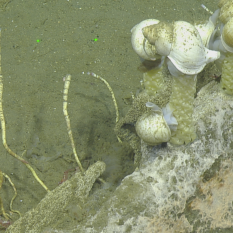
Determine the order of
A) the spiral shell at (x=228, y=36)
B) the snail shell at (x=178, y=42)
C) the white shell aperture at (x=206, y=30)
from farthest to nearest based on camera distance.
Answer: the white shell aperture at (x=206, y=30), the spiral shell at (x=228, y=36), the snail shell at (x=178, y=42)

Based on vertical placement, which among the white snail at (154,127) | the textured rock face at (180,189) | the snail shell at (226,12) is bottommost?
the textured rock face at (180,189)

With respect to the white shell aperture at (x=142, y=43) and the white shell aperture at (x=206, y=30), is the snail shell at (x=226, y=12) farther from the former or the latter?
the white shell aperture at (x=142, y=43)

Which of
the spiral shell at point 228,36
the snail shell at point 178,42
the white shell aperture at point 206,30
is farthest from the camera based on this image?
the white shell aperture at point 206,30

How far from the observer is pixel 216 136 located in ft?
5.67

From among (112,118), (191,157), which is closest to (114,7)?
(112,118)

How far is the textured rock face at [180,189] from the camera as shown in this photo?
1471mm

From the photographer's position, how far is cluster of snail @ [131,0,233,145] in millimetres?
1297

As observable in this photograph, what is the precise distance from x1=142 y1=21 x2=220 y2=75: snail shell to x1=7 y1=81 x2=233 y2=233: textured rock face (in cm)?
58

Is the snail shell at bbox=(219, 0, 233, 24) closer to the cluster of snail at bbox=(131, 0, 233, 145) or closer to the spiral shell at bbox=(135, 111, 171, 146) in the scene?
the cluster of snail at bbox=(131, 0, 233, 145)

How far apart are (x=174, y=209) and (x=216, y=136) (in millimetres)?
543

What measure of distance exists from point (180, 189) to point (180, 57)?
77 centimetres

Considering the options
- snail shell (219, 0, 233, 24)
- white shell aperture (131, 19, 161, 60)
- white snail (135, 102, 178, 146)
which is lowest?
white snail (135, 102, 178, 146)

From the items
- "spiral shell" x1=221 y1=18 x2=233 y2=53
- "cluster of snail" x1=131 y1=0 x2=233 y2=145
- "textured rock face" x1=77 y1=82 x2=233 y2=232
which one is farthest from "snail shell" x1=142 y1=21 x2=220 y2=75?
"textured rock face" x1=77 y1=82 x2=233 y2=232

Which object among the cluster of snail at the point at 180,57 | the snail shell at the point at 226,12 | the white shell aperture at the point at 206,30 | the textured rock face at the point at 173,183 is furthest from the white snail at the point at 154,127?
the snail shell at the point at 226,12
